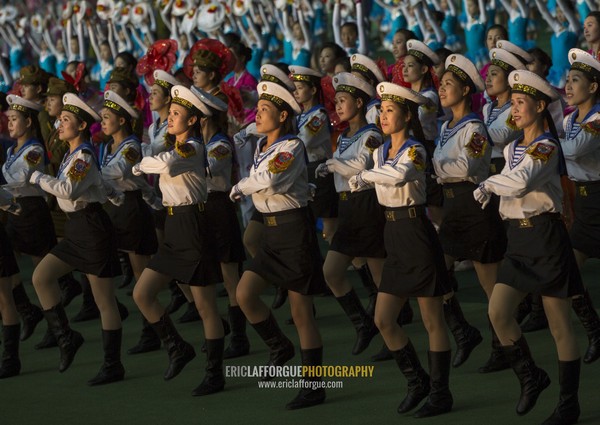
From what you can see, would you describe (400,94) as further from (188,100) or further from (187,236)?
(187,236)

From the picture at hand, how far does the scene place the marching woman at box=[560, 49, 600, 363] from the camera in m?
6.25

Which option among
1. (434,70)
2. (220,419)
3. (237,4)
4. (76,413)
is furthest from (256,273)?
(237,4)

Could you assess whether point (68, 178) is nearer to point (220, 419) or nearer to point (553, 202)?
point (220, 419)

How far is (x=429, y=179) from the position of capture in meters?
7.90

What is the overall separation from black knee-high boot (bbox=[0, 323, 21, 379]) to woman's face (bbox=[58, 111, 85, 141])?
39.4 inches

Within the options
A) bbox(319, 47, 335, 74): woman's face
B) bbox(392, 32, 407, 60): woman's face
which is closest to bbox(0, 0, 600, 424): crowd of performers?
bbox(392, 32, 407, 60): woman's face

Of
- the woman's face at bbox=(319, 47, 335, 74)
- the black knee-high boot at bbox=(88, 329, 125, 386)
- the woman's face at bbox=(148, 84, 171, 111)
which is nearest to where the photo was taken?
the black knee-high boot at bbox=(88, 329, 125, 386)

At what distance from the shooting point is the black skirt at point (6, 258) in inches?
267

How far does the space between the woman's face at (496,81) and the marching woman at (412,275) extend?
1.41 m

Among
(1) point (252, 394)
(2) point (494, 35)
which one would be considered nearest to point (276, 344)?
(1) point (252, 394)

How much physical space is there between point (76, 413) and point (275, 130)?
1.56 meters

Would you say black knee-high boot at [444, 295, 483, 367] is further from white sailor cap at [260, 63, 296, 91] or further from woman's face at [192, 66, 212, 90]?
woman's face at [192, 66, 212, 90]

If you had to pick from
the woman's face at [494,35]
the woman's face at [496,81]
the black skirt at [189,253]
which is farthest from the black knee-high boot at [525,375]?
the woman's face at [494,35]

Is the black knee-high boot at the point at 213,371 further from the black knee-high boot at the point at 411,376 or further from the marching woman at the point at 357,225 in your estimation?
the black knee-high boot at the point at 411,376
